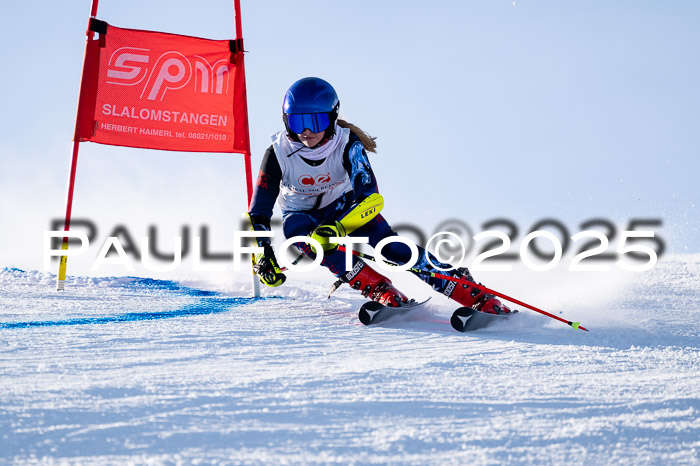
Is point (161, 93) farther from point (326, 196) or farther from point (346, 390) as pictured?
point (346, 390)

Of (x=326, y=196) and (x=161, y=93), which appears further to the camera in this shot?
(x=161, y=93)

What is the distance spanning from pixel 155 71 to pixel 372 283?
289 cm

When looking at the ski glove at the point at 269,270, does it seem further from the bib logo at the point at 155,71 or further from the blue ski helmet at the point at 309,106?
the bib logo at the point at 155,71

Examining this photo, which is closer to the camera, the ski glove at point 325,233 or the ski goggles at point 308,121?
the ski glove at point 325,233

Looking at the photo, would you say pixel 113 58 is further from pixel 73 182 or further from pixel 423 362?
pixel 423 362

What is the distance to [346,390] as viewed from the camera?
1.67m

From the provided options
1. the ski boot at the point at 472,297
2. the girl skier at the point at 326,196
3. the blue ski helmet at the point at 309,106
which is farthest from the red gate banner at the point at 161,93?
the ski boot at the point at 472,297

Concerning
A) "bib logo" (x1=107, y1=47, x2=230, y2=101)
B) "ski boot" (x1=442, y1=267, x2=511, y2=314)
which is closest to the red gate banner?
"bib logo" (x1=107, y1=47, x2=230, y2=101)

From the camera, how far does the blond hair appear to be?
3617mm

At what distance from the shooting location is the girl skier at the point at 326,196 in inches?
129

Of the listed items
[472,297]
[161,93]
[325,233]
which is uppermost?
[161,93]

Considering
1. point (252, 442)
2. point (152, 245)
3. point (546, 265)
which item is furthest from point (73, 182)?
point (252, 442)

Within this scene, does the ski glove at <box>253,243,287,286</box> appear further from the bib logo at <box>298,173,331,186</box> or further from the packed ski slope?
the bib logo at <box>298,173,331,186</box>

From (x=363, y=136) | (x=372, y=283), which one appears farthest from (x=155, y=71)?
(x=372, y=283)
